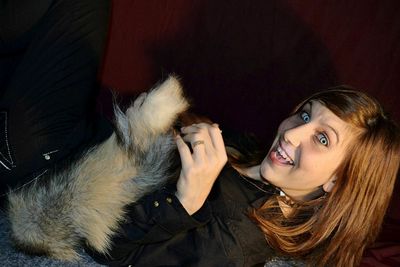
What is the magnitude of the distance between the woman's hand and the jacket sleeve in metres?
0.02

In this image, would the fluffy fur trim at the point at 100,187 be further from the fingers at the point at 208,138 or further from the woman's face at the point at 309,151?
the woman's face at the point at 309,151

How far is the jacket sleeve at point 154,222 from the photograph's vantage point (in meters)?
0.83

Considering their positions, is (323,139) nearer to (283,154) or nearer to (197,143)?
(283,154)

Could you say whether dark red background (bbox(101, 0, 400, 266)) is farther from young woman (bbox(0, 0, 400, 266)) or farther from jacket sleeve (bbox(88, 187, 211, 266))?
jacket sleeve (bbox(88, 187, 211, 266))

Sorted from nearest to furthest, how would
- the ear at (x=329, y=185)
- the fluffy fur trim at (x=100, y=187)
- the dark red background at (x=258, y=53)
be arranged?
1. the fluffy fur trim at (x=100, y=187)
2. the ear at (x=329, y=185)
3. the dark red background at (x=258, y=53)

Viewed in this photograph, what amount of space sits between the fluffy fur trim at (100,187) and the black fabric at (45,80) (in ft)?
0.40

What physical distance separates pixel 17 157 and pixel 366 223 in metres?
0.75

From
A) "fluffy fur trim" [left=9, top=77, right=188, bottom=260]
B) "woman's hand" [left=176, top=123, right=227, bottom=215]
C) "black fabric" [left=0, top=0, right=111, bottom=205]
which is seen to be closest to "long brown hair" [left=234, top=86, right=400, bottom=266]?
"woman's hand" [left=176, top=123, right=227, bottom=215]

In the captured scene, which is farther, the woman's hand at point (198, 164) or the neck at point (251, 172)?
the neck at point (251, 172)

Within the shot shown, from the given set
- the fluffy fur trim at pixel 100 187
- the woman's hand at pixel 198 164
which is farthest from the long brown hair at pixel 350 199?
the fluffy fur trim at pixel 100 187

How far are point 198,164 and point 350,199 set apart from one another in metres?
0.33

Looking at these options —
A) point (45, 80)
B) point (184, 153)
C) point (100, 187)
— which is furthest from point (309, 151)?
point (45, 80)

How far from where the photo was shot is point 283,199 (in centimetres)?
97

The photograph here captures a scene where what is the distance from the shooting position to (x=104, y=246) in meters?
0.82
